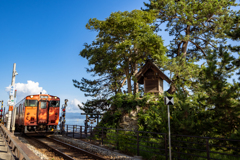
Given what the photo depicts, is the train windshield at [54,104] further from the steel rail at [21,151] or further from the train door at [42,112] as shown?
the steel rail at [21,151]

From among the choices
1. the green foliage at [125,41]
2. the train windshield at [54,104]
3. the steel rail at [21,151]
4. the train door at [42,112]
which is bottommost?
the steel rail at [21,151]

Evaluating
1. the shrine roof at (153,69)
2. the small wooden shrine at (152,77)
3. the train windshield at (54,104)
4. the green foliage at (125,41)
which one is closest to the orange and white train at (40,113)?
the train windshield at (54,104)

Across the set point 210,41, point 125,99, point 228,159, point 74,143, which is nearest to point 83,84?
point 125,99

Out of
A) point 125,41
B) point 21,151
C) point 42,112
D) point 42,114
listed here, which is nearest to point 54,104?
point 42,112

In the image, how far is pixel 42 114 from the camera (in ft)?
62.6

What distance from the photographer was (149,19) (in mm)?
20281

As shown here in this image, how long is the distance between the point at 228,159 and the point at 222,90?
3571 millimetres

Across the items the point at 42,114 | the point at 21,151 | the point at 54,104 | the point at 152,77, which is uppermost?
the point at 152,77

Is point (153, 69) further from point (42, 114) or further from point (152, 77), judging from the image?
point (42, 114)

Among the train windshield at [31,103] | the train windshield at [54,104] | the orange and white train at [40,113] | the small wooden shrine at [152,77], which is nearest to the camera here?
the small wooden shrine at [152,77]

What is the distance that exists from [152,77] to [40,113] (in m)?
11.6

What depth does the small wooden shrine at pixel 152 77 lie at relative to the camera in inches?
707

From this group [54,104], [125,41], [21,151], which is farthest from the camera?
[54,104]

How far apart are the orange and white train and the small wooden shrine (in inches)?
370
